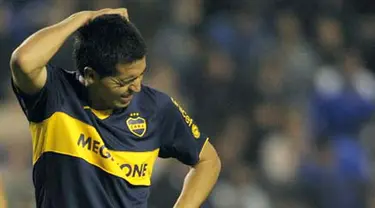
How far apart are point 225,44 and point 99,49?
4.62 m

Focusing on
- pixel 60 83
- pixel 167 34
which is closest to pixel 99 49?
pixel 60 83

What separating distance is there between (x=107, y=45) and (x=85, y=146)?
0.38m

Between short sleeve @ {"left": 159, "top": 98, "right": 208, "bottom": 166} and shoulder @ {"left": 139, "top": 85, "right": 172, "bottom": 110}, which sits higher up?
shoulder @ {"left": 139, "top": 85, "right": 172, "bottom": 110}

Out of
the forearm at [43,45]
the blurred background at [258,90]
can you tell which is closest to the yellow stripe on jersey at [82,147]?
the forearm at [43,45]

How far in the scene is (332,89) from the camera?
24.5 ft

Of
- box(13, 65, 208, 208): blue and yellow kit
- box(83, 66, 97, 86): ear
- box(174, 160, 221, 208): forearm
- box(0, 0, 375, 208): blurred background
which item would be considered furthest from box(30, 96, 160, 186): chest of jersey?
box(0, 0, 375, 208): blurred background

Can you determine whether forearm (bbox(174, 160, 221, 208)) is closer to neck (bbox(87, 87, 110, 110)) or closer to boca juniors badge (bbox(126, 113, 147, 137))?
boca juniors badge (bbox(126, 113, 147, 137))

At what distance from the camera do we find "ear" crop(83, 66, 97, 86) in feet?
10.6

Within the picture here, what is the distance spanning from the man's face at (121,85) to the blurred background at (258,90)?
3044 millimetres

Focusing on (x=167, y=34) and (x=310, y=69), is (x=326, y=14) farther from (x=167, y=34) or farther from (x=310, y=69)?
(x=167, y=34)

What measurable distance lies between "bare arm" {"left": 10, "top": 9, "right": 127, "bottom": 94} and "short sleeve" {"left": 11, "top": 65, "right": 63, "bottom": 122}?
0.03 meters

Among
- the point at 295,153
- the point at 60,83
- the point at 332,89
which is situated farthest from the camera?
Result: the point at 332,89

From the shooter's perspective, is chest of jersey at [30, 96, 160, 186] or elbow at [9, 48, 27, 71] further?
chest of jersey at [30, 96, 160, 186]

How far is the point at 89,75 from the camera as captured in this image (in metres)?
3.24
